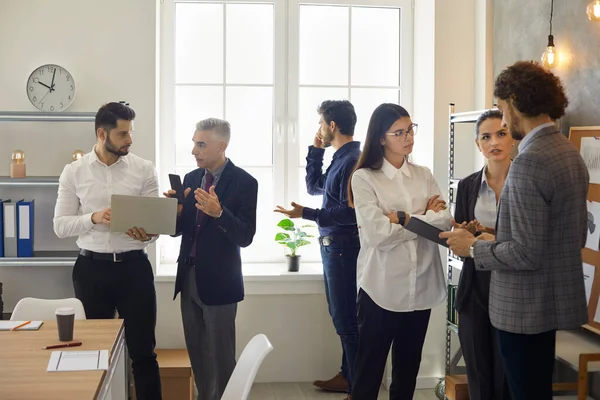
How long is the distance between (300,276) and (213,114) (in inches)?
49.2

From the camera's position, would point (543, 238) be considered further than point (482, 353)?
No

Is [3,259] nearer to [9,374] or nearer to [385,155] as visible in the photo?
[9,374]

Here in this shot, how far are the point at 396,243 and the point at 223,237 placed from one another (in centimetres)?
87

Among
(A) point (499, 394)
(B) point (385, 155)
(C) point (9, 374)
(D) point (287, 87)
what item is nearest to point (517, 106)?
(B) point (385, 155)

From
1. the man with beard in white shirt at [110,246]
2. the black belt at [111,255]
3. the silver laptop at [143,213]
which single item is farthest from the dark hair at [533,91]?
the black belt at [111,255]

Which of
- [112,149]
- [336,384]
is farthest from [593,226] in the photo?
[112,149]

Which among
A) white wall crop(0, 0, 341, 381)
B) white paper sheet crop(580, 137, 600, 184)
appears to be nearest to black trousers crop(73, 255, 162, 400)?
white wall crop(0, 0, 341, 381)

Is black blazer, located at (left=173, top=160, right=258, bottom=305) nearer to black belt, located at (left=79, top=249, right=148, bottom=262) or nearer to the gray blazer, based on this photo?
black belt, located at (left=79, top=249, right=148, bottom=262)

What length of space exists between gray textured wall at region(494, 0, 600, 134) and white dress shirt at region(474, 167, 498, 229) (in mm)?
576

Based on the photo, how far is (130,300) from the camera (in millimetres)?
3551

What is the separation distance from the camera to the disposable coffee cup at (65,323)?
2.57 metres

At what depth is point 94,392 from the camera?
6.68 feet

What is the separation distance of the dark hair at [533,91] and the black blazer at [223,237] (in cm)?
142

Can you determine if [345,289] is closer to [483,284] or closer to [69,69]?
[483,284]
